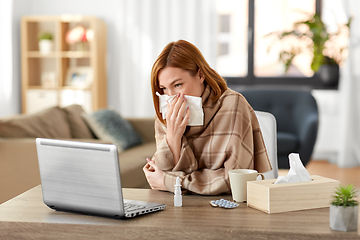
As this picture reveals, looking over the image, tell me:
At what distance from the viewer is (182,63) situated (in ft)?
4.37

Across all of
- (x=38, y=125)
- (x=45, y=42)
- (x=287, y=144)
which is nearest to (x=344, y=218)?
(x=38, y=125)

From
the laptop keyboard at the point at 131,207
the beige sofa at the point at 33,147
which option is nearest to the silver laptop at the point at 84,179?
the laptop keyboard at the point at 131,207

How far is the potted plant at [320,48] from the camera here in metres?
4.62

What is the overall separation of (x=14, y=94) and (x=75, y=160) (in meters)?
4.42

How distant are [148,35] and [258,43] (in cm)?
128

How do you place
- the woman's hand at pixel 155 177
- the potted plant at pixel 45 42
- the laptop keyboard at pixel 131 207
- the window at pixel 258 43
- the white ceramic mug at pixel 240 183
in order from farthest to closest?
the window at pixel 258 43, the potted plant at pixel 45 42, the woman's hand at pixel 155 177, the white ceramic mug at pixel 240 183, the laptop keyboard at pixel 131 207

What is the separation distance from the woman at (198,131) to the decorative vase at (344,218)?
419 millimetres

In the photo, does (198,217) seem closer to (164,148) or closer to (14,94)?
(164,148)

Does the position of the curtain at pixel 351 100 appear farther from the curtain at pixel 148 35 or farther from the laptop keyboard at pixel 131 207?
the laptop keyboard at pixel 131 207

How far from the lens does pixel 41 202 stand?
43.6 inches

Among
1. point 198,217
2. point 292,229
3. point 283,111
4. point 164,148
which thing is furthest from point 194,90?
point 283,111

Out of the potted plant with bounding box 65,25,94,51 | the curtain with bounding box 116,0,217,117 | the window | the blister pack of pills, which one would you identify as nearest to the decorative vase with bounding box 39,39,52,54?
the potted plant with bounding box 65,25,94,51

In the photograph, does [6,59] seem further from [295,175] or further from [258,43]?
[295,175]

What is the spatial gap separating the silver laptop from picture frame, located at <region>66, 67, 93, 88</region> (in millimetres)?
4149
